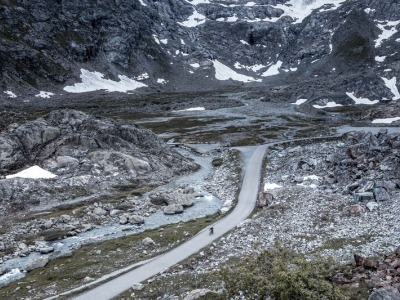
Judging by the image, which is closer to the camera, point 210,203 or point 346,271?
point 346,271

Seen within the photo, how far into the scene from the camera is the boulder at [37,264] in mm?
37881

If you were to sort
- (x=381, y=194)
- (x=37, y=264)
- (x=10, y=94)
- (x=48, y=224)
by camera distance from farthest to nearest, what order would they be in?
(x=10, y=94) < (x=48, y=224) < (x=381, y=194) < (x=37, y=264)

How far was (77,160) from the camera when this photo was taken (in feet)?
232

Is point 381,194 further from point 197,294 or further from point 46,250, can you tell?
point 46,250

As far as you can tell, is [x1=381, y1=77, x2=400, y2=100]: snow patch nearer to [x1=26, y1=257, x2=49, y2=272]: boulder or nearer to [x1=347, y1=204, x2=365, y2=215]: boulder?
[x1=347, y1=204, x2=365, y2=215]: boulder

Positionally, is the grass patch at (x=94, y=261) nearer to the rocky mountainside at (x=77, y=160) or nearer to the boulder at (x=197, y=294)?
the boulder at (x=197, y=294)

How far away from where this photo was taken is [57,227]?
4912 cm

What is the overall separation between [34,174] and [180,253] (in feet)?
121

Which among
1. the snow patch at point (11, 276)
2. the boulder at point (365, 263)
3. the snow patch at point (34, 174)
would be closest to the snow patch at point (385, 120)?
the snow patch at point (34, 174)

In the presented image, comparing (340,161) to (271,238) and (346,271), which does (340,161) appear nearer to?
(271,238)

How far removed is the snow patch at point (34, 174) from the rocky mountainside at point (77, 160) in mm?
306

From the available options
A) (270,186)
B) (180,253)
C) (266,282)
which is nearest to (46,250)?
(180,253)

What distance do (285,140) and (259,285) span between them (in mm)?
86361

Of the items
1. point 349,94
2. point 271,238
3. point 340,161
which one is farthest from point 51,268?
point 349,94
